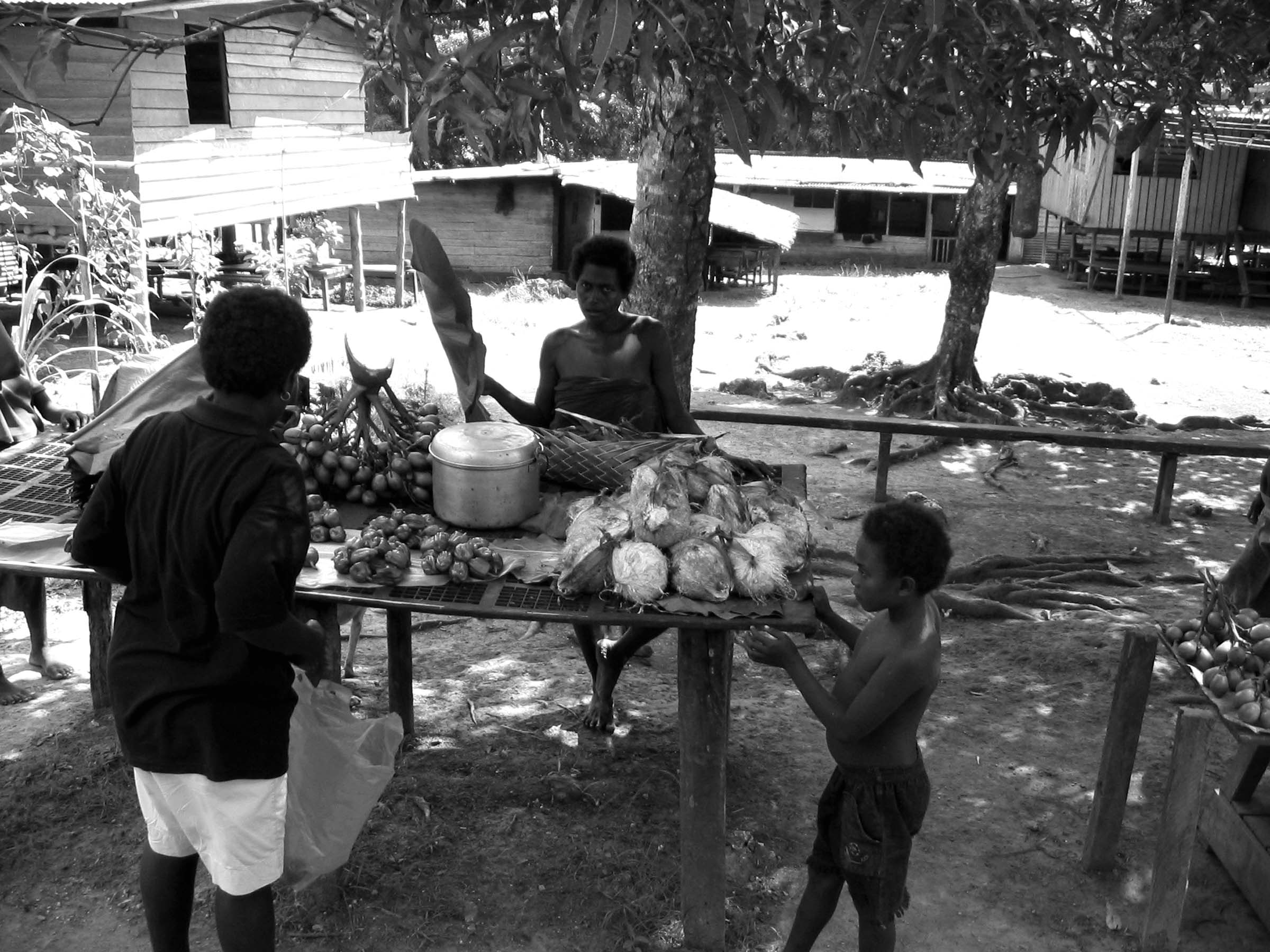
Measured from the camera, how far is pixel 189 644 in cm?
221

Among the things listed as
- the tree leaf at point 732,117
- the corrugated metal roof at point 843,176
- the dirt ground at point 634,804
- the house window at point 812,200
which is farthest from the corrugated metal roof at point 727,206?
the tree leaf at point 732,117

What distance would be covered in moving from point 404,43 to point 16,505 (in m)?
1.69

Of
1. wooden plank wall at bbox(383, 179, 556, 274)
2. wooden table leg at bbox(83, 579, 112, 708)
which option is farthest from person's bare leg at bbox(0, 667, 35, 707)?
wooden plank wall at bbox(383, 179, 556, 274)

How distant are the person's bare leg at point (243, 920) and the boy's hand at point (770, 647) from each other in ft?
3.74

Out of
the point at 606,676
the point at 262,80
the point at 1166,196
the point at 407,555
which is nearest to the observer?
the point at 407,555

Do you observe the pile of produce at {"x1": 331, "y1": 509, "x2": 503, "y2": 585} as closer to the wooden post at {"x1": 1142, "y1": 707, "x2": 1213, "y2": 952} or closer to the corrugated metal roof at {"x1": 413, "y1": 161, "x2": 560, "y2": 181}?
the wooden post at {"x1": 1142, "y1": 707, "x2": 1213, "y2": 952}

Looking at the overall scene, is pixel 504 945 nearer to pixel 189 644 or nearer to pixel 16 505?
pixel 189 644

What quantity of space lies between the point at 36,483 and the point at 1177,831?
330cm

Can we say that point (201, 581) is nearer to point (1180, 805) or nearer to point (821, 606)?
point (821, 606)

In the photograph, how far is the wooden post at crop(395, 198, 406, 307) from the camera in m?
16.4

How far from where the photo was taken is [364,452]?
3176 millimetres

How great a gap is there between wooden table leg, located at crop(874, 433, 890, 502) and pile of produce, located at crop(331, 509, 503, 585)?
4.77 metres

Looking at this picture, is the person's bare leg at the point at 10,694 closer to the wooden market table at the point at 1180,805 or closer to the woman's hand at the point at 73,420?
the woman's hand at the point at 73,420

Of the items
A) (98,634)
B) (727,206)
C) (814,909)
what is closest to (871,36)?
(814,909)
